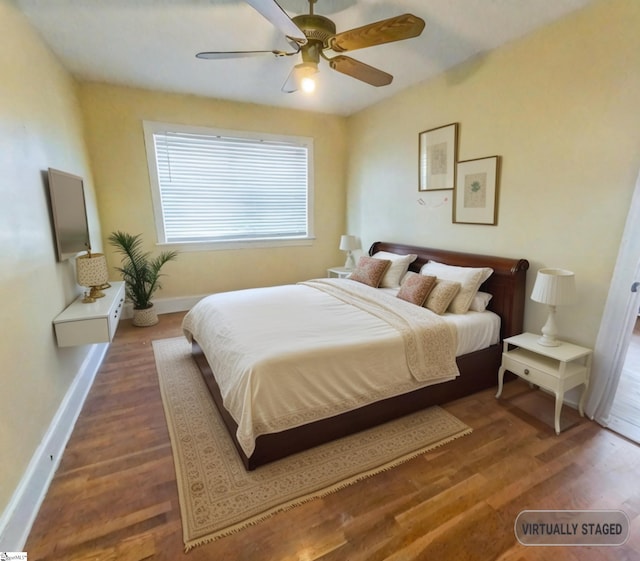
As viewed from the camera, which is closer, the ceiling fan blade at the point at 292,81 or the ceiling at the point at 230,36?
the ceiling at the point at 230,36

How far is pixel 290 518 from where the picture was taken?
1.55 meters

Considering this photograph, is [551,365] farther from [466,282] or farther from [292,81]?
[292,81]

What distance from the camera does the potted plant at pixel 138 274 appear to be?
3.93 metres

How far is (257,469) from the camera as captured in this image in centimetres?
183

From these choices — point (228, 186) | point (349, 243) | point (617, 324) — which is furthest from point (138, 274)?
point (617, 324)

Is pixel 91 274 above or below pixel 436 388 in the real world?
above

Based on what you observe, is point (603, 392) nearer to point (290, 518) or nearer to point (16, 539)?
point (290, 518)

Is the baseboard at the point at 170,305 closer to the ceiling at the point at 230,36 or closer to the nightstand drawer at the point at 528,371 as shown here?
the ceiling at the point at 230,36

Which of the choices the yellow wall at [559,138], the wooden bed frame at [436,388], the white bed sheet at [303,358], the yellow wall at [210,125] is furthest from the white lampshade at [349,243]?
the white bed sheet at [303,358]

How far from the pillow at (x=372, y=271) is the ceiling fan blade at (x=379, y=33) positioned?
1.98 meters

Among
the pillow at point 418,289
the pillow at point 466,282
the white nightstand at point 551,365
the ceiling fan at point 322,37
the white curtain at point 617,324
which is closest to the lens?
the ceiling fan at point 322,37

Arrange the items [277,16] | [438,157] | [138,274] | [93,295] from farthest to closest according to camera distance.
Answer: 1. [138,274]
2. [438,157]
3. [93,295]
4. [277,16]

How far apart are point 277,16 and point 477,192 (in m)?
2.28

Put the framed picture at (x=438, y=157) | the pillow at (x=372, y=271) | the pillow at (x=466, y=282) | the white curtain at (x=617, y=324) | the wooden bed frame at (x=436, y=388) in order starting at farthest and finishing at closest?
1. the pillow at (x=372, y=271)
2. the framed picture at (x=438, y=157)
3. the pillow at (x=466, y=282)
4. the white curtain at (x=617, y=324)
5. the wooden bed frame at (x=436, y=388)
